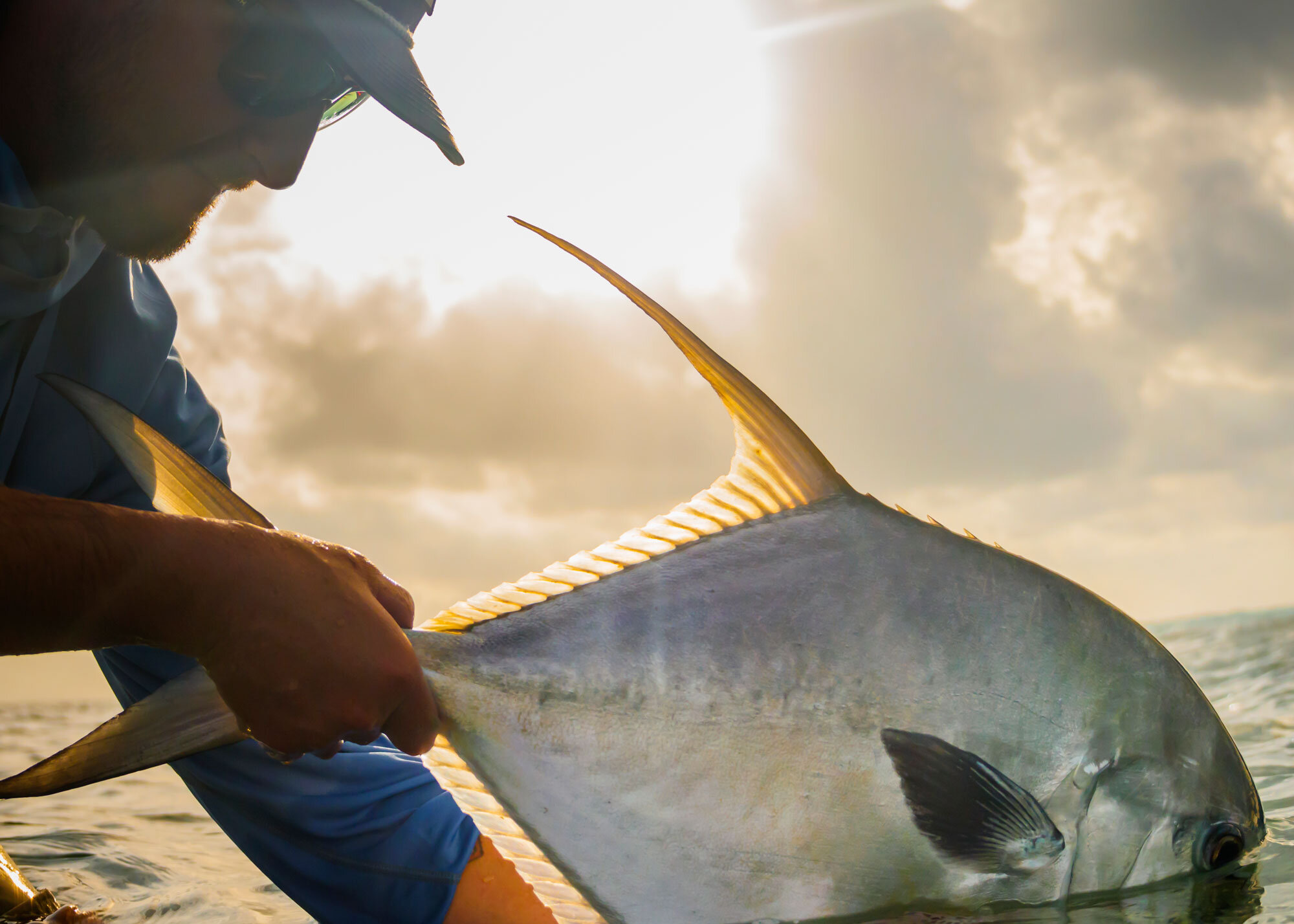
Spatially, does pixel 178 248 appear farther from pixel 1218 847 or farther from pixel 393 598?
pixel 1218 847

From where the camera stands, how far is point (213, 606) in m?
1.19

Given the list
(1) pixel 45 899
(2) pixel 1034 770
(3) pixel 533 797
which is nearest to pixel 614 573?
(3) pixel 533 797

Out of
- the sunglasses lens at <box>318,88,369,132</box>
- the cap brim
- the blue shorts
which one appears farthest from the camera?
the sunglasses lens at <box>318,88,369,132</box>

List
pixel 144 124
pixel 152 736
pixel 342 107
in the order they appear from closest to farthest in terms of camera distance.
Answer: pixel 152 736 → pixel 144 124 → pixel 342 107

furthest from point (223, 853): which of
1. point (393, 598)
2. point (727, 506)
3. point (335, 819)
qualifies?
point (727, 506)

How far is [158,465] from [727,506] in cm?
92

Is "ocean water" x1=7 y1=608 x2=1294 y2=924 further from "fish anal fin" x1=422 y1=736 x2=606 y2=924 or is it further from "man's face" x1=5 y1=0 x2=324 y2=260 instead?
"man's face" x1=5 y1=0 x2=324 y2=260

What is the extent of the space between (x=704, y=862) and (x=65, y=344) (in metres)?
2.00

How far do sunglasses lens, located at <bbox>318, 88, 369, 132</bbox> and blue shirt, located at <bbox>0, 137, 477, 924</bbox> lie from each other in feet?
2.22

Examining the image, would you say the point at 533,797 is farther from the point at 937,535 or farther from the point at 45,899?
the point at 45,899

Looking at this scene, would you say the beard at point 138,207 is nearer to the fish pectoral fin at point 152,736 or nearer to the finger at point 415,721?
the fish pectoral fin at point 152,736

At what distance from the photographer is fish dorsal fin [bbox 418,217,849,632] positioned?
5.08 feet

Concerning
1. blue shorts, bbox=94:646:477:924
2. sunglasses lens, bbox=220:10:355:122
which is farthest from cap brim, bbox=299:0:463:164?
blue shorts, bbox=94:646:477:924

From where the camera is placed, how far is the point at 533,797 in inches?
58.7
